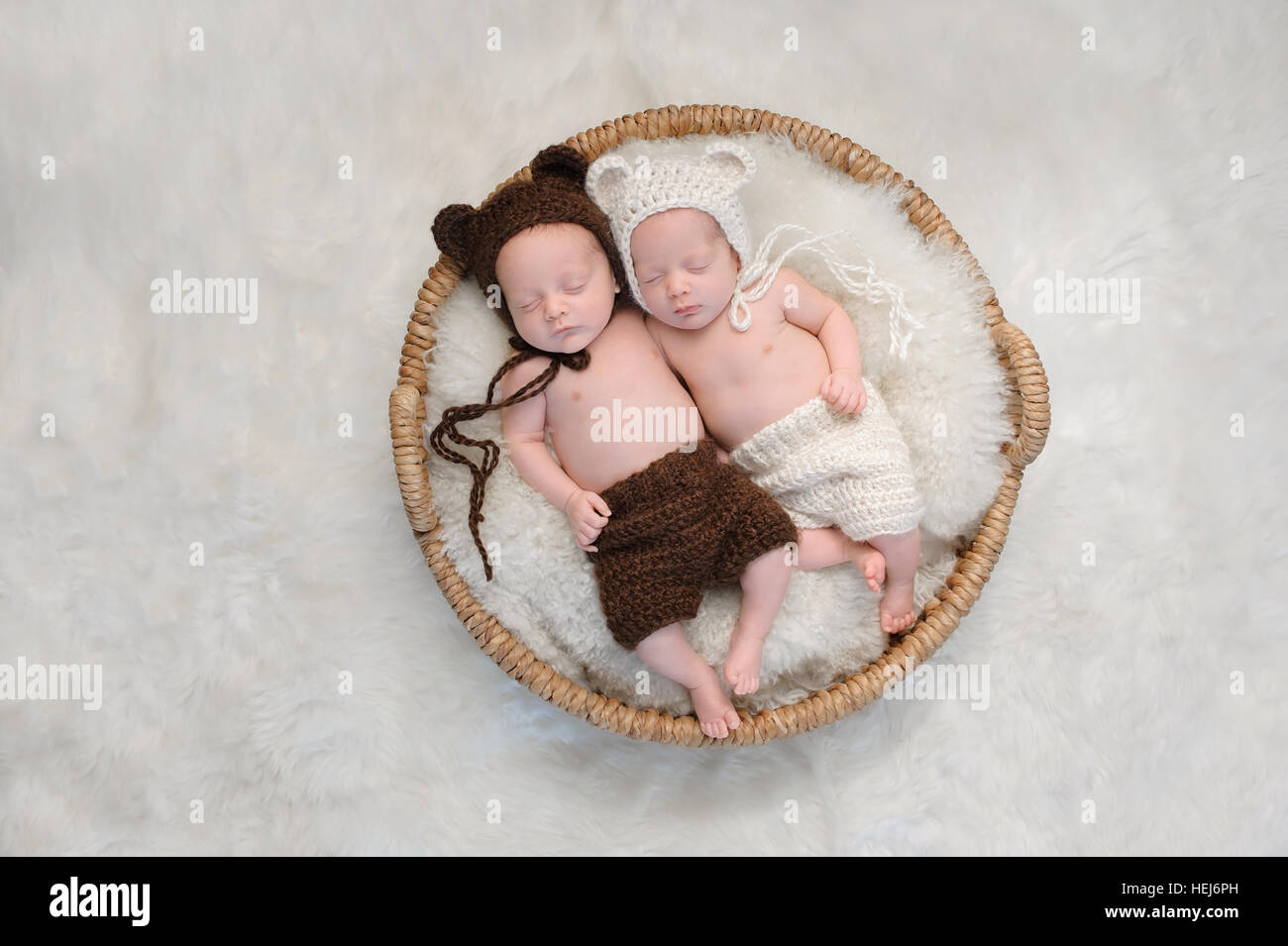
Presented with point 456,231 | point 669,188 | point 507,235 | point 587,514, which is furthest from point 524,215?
point 587,514

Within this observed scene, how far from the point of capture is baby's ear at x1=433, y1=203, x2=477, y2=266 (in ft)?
5.69

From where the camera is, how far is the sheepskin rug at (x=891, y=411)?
6.03ft

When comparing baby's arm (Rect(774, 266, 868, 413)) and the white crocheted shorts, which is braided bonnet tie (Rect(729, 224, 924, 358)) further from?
the white crocheted shorts

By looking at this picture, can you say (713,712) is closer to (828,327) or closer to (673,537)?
(673,537)

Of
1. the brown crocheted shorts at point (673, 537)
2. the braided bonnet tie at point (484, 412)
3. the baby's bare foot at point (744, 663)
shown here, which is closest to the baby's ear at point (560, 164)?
the braided bonnet tie at point (484, 412)

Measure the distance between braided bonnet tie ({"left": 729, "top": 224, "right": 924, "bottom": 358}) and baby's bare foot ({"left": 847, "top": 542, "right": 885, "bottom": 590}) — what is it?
1.20 feet

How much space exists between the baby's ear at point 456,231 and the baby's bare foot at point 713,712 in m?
0.87

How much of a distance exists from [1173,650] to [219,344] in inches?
80.6

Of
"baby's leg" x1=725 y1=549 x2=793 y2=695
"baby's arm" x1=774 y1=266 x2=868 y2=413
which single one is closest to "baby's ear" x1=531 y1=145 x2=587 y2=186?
"baby's arm" x1=774 y1=266 x2=868 y2=413

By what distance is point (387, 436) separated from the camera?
201cm

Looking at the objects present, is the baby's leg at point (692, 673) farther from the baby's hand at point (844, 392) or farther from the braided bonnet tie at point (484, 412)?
the baby's hand at point (844, 392)
